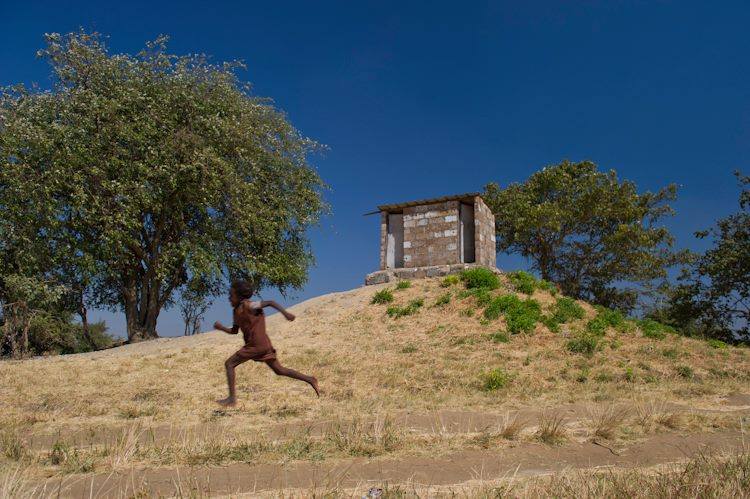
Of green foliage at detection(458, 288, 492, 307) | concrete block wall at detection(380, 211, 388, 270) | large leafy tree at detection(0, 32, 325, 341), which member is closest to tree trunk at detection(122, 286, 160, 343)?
large leafy tree at detection(0, 32, 325, 341)

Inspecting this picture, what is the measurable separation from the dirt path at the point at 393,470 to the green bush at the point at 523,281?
14105mm

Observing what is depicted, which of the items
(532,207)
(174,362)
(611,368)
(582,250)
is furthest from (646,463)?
(582,250)

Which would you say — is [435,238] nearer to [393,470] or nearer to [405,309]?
[405,309]

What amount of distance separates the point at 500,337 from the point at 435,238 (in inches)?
310

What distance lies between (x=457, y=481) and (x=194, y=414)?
6414 mm

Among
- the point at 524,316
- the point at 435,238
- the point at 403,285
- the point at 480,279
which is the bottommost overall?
the point at 524,316

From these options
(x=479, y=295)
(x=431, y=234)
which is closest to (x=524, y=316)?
(x=479, y=295)

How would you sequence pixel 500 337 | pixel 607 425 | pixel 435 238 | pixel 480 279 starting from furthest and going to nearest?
pixel 435 238
pixel 480 279
pixel 500 337
pixel 607 425

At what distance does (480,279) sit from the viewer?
22.0 meters

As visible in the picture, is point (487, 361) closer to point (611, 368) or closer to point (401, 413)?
point (611, 368)

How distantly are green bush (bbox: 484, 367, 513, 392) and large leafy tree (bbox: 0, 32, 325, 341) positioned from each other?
14366 millimetres

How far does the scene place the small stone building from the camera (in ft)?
79.6

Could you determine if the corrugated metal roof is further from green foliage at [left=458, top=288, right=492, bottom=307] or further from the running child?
the running child

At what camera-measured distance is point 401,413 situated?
32.7ft
